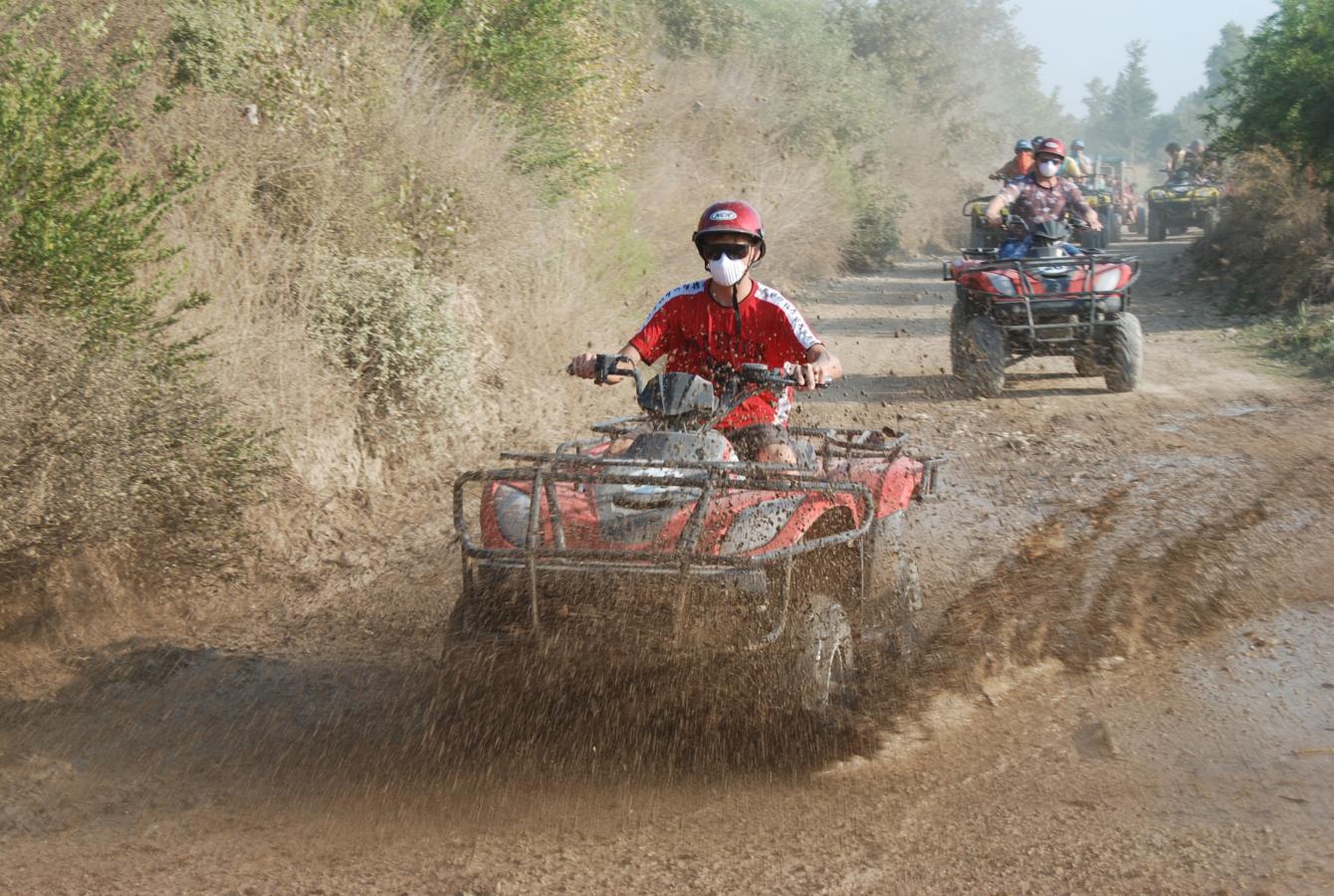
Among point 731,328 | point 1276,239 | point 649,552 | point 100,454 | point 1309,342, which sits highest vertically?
point 731,328

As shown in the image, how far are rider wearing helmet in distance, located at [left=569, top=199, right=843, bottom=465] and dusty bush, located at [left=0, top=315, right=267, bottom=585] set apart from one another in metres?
1.81

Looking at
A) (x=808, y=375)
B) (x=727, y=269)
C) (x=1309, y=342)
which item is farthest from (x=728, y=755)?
(x=1309, y=342)

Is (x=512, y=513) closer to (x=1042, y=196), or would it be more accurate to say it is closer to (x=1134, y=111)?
(x=1042, y=196)

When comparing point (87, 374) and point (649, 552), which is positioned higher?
point (87, 374)

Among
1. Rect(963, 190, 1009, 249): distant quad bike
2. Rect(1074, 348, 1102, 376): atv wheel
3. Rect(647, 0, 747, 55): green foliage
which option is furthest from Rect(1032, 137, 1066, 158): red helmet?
Rect(647, 0, 747, 55): green foliage

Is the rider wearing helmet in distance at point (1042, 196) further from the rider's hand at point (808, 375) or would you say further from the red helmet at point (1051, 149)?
the rider's hand at point (808, 375)

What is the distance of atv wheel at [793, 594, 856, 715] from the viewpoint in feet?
14.2

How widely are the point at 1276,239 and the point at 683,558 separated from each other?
15379 millimetres

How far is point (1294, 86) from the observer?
17.6 metres

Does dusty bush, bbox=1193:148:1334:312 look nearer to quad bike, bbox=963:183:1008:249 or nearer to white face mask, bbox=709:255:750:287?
quad bike, bbox=963:183:1008:249

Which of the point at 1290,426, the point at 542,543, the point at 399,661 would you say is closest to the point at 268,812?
the point at 542,543

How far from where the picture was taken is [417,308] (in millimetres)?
8648

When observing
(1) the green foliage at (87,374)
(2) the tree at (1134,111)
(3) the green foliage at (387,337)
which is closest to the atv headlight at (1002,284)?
(3) the green foliage at (387,337)

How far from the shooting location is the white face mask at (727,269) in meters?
5.50
